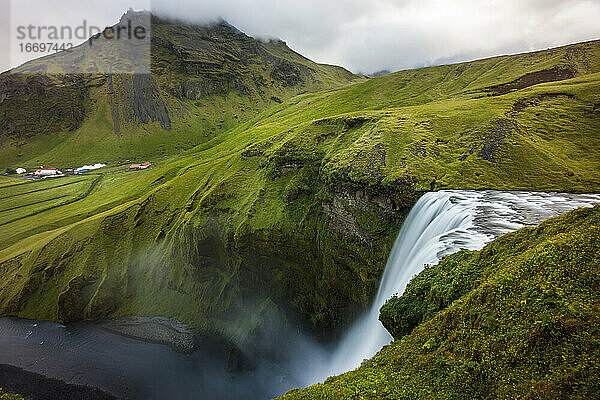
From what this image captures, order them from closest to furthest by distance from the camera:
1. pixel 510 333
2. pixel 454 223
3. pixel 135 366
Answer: pixel 510 333 → pixel 454 223 → pixel 135 366

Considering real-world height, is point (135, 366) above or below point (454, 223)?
below

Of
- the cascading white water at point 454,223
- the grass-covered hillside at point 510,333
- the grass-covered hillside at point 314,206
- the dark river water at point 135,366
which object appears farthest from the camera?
the dark river water at point 135,366

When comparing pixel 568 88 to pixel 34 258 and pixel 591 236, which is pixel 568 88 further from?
pixel 34 258

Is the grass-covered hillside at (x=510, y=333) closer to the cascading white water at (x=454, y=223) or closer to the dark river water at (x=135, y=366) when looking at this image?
the cascading white water at (x=454, y=223)

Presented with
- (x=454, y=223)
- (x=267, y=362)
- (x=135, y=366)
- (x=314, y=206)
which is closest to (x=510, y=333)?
(x=454, y=223)

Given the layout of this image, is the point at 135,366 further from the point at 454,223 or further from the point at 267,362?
the point at 454,223

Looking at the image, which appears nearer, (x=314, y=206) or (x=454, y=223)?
(x=454, y=223)

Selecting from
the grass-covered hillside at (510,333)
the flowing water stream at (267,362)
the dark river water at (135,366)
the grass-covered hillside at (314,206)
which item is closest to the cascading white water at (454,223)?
the flowing water stream at (267,362)

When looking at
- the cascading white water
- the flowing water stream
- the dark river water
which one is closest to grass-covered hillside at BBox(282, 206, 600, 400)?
the cascading white water
